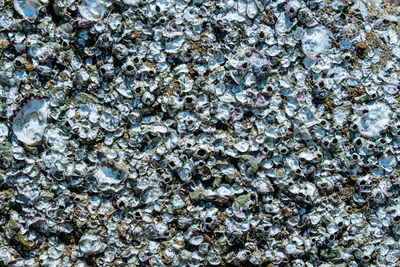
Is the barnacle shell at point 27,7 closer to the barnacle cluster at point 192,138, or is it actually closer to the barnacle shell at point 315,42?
the barnacle cluster at point 192,138

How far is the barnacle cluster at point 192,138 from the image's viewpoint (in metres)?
1.58

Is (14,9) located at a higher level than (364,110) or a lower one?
higher

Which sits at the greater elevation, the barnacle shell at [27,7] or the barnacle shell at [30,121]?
the barnacle shell at [27,7]

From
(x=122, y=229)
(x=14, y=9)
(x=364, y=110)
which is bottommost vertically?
(x=122, y=229)

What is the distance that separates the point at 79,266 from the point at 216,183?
0.56m

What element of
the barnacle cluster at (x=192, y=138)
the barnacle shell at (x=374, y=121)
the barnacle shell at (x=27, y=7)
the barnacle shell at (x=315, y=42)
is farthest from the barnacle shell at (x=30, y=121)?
the barnacle shell at (x=374, y=121)

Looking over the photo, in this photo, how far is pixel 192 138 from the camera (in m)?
1.61

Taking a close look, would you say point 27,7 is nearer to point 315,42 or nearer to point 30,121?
point 30,121

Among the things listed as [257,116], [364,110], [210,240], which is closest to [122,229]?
[210,240]

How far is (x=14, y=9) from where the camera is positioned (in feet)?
5.34

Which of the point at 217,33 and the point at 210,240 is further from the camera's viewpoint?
the point at 217,33

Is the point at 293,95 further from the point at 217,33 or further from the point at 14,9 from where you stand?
the point at 14,9

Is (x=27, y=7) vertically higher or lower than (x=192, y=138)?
higher

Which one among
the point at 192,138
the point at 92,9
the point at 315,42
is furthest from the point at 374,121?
the point at 92,9
